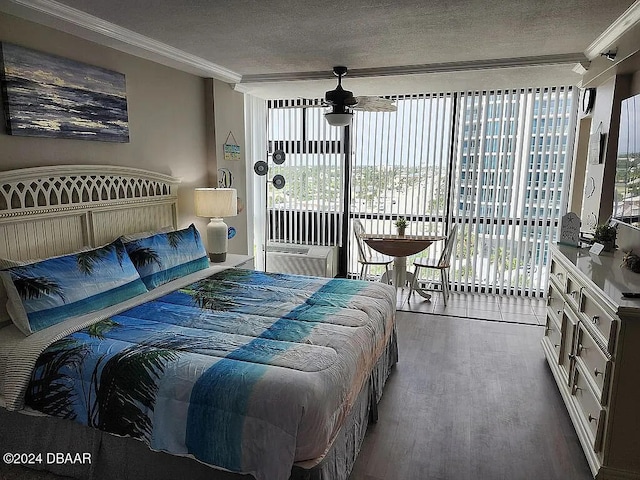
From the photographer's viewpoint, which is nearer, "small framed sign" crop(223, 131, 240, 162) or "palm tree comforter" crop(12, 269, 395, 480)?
"palm tree comforter" crop(12, 269, 395, 480)

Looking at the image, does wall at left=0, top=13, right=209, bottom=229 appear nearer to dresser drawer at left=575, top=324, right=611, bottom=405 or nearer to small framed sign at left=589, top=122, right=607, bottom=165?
dresser drawer at left=575, top=324, right=611, bottom=405

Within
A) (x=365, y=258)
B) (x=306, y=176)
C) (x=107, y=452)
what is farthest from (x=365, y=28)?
(x=306, y=176)

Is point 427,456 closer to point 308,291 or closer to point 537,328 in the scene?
point 308,291

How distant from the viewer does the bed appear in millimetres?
1700

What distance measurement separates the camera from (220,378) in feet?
5.77

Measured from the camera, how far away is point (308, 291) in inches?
114

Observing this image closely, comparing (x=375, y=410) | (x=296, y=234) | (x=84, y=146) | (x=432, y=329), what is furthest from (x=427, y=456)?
(x=296, y=234)

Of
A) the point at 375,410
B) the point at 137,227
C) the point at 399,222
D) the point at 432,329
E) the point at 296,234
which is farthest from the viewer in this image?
the point at 296,234

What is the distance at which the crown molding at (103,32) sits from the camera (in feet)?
7.74

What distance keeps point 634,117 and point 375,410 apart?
240cm

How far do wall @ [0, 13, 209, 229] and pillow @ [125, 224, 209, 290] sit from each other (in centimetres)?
62

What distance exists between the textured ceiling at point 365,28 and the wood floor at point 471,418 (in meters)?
2.36

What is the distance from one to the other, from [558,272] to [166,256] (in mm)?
2799

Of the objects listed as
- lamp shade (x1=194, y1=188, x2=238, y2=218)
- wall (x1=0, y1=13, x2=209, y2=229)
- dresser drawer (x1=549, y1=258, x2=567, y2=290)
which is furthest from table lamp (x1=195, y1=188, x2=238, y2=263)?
dresser drawer (x1=549, y1=258, x2=567, y2=290)
